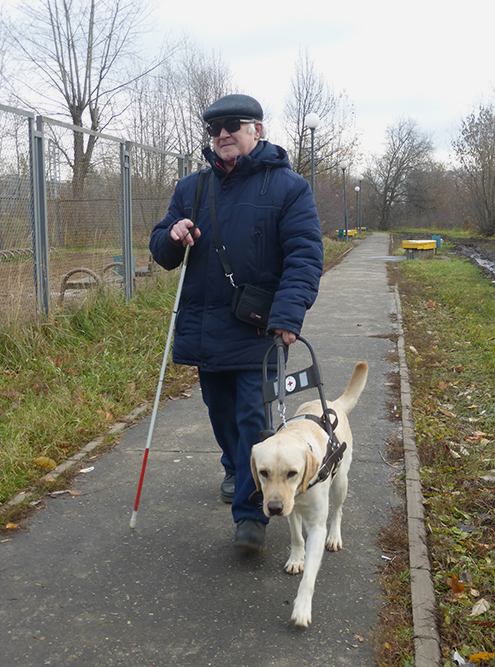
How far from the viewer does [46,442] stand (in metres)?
4.69

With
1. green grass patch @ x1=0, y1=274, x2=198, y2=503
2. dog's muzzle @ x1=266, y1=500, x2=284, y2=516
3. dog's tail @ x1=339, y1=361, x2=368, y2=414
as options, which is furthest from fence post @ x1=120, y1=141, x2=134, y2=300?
dog's muzzle @ x1=266, y1=500, x2=284, y2=516

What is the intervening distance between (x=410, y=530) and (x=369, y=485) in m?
0.73

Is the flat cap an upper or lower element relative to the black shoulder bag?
upper

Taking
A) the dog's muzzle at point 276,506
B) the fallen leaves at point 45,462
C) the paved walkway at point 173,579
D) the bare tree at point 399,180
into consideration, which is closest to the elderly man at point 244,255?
the paved walkway at point 173,579

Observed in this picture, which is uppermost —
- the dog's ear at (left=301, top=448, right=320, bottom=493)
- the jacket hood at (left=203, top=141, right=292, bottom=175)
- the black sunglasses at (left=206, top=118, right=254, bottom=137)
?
the black sunglasses at (left=206, top=118, right=254, bottom=137)

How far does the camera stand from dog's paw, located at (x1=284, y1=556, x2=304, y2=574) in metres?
3.11

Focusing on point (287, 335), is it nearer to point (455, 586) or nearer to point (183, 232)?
point (183, 232)

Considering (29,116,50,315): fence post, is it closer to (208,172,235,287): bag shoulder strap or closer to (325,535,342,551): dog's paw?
(208,172,235,287): bag shoulder strap

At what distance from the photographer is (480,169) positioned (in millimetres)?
41812

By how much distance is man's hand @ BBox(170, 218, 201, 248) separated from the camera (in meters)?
3.23

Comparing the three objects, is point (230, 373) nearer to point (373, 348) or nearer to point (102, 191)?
point (373, 348)

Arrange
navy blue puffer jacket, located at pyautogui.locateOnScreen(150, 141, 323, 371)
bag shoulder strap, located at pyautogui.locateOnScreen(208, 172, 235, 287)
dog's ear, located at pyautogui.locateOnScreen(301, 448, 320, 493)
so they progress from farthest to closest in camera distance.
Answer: bag shoulder strap, located at pyautogui.locateOnScreen(208, 172, 235, 287)
navy blue puffer jacket, located at pyautogui.locateOnScreen(150, 141, 323, 371)
dog's ear, located at pyautogui.locateOnScreen(301, 448, 320, 493)

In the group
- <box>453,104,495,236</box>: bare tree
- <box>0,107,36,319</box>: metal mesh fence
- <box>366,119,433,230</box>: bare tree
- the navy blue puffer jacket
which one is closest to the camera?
the navy blue puffer jacket

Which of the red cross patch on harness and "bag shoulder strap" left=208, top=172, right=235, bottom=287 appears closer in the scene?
the red cross patch on harness
